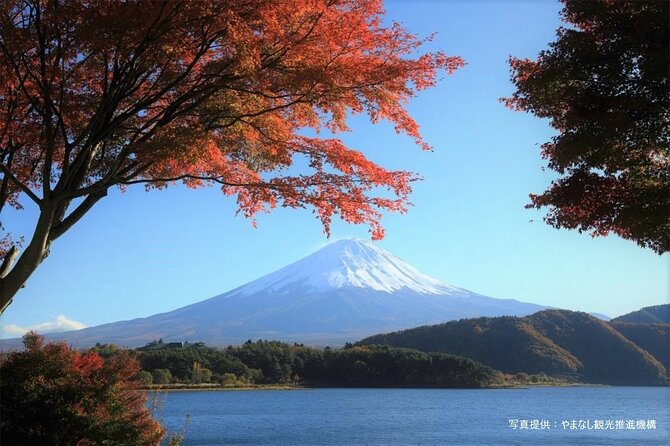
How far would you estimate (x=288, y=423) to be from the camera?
2878 centimetres

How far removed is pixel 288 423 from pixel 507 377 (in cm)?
2690

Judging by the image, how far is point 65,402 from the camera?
258 inches

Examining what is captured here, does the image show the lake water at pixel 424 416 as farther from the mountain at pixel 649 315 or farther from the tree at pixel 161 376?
the mountain at pixel 649 315

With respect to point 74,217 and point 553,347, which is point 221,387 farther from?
point 74,217

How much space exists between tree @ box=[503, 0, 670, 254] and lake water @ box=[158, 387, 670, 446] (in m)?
8.14

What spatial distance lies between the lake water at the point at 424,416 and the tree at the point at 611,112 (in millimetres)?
8143

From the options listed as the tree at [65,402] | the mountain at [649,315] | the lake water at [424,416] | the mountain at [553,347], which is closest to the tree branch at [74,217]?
the tree at [65,402]

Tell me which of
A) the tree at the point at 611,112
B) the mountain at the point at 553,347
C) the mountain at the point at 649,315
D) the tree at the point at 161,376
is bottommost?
the tree at the point at 161,376

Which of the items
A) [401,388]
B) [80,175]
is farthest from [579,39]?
[401,388]

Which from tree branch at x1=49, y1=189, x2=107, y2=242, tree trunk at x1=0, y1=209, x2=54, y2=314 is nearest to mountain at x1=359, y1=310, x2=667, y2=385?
tree branch at x1=49, y1=189, x2=107, y2=242

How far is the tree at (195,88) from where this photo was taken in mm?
3954

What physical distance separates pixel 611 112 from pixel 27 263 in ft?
12.9

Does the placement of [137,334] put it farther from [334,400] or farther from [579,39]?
[579,39]

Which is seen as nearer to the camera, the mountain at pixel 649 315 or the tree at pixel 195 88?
the tree at pixel 195 88
